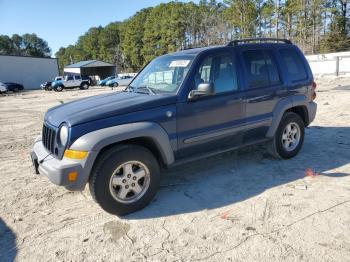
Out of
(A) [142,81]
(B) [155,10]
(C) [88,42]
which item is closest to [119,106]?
(A) [142,81]

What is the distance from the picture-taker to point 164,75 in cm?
479

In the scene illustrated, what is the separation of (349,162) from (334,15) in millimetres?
48946

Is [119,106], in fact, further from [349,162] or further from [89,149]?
[349,162]

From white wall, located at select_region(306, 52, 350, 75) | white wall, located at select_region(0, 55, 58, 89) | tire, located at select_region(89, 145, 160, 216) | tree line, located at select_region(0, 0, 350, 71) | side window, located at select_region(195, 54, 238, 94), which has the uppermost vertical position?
tree line, located at select_region(0, 0, 350, 71)

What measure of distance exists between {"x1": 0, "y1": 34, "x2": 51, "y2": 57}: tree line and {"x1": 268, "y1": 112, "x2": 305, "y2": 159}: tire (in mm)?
117639

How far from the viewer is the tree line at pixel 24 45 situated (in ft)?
381

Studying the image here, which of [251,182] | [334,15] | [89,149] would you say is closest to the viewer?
[89,149]

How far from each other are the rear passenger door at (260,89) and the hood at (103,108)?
1391 mm

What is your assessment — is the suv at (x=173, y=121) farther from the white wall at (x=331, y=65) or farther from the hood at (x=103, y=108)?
the white wall at (x=331, y=65)

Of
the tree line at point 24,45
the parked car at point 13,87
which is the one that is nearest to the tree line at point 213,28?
the tree line at point 24,45

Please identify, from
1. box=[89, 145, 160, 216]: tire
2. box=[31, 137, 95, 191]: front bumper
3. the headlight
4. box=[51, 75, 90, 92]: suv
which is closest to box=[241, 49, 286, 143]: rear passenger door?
box=[89, 145, 160, 216]: tire

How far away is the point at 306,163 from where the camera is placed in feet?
17.9

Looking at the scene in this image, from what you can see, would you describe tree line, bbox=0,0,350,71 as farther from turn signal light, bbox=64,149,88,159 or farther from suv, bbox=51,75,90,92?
turn signal light, bbox=64,149,88,159

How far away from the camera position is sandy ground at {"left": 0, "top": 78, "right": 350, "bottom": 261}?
3.21 meters
